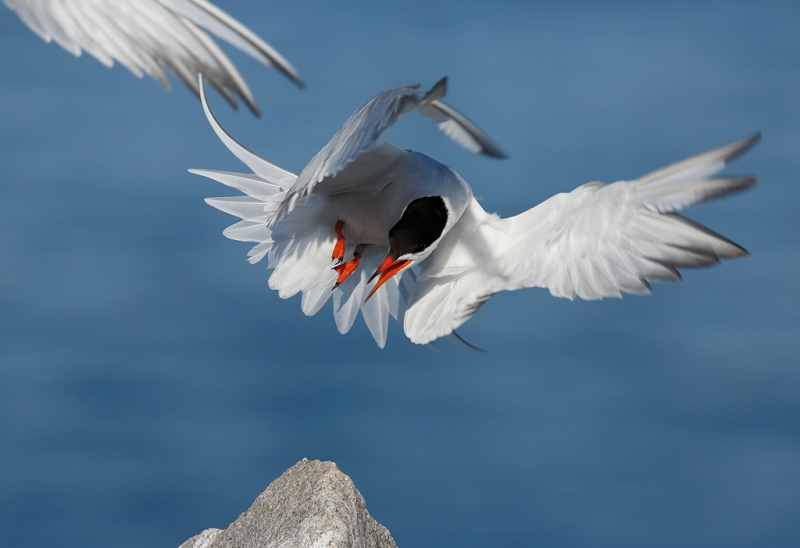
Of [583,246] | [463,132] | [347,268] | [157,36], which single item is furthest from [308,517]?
[157,36]

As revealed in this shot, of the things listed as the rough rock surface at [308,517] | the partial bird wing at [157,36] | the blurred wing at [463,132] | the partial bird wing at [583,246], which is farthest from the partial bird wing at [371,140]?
the rough rock surface at [308,517]

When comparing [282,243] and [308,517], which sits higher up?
[282,243]

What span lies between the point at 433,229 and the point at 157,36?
1.58 metres

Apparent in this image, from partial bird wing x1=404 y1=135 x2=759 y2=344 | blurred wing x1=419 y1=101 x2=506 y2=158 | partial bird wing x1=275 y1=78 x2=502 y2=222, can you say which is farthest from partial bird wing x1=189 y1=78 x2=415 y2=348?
blurred wing x1=419 y1=101 x2=506 y2=158

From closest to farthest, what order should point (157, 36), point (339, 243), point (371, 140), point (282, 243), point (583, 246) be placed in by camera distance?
1. point (157, 36)
2. point (371, 140)
3. point (583, 246)
4. point (339, 243)
5. point (282, 243)

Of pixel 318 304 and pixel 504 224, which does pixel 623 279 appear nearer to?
pixel 504 224

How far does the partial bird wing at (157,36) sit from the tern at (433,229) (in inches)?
33.3

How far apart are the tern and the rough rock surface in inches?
26.7

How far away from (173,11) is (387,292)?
2.41 meters

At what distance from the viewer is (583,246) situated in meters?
3.24

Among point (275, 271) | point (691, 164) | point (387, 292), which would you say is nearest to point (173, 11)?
point (691, 164)

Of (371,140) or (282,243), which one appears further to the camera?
(282,243)

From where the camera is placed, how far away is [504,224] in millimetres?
3674

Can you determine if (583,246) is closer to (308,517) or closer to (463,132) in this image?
(463,132)
